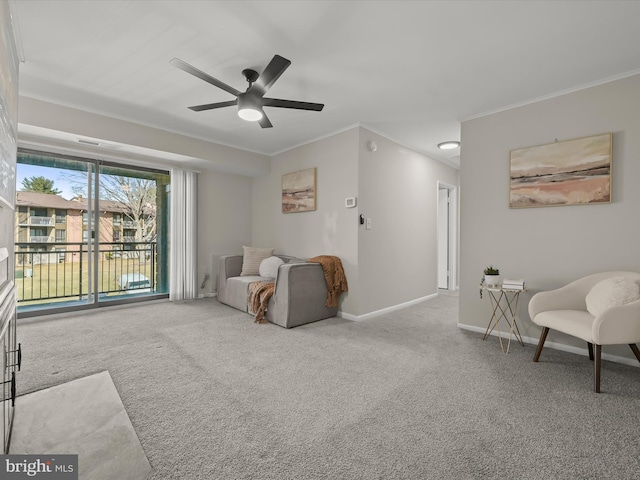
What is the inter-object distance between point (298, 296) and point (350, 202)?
140cm

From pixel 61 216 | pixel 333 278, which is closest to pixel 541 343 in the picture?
pixel 333 278

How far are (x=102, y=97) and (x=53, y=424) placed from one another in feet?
10.3

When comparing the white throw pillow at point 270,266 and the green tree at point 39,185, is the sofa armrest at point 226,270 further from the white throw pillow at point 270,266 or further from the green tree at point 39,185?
the green tree at point 39,185

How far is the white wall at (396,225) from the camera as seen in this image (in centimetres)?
409

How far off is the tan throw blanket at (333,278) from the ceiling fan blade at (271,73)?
7.23ft

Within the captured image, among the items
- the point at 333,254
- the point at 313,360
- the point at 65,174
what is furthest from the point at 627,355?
the point at 65,174

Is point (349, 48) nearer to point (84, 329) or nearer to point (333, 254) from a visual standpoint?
point (333, 254)

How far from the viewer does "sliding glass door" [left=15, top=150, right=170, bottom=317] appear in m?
4.05

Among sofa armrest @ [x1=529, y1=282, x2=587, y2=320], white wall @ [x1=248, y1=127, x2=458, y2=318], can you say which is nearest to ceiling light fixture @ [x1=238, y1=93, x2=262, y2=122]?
white wall @ [x1=248, y1=127, x2=458, y2=318]

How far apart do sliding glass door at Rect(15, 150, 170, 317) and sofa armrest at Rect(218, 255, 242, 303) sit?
3.20 feet

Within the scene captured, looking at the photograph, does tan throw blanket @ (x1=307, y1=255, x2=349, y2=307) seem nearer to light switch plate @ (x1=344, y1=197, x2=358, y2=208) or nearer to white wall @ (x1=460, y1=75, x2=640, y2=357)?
light switch plate @ (x1=344, y1=197, x2=358, y2=208)

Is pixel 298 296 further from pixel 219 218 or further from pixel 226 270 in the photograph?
pixel 219 218

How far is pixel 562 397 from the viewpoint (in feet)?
6.68

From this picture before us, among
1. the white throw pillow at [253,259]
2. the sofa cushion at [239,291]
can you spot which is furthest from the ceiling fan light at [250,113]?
the white throw pillow at [253,259]
